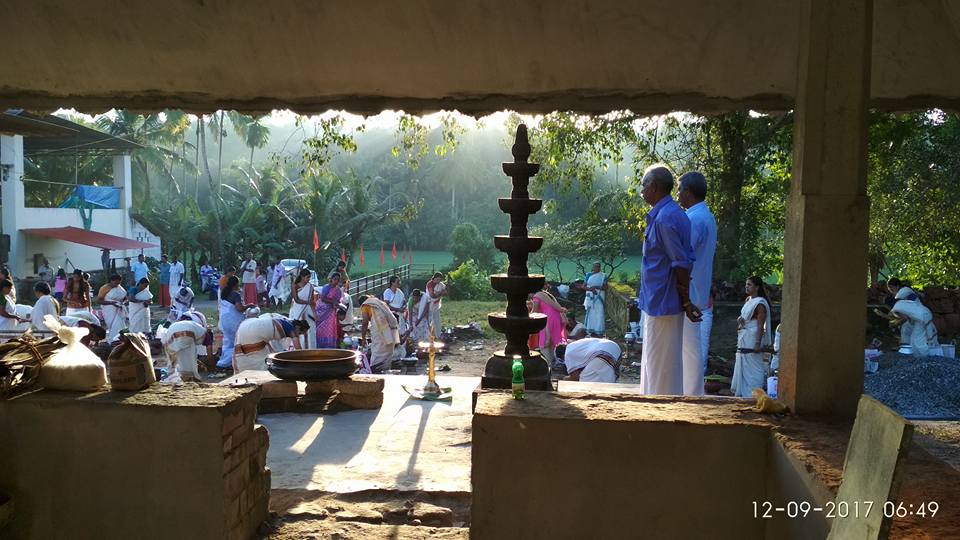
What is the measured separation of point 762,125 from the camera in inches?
530

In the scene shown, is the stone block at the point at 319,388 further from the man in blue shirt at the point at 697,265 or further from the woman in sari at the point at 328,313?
the woman in sari at the point at 328,313

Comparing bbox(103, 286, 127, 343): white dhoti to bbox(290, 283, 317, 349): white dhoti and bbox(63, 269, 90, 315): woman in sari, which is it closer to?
bbox(63, 269, 90, 315): woman in sari

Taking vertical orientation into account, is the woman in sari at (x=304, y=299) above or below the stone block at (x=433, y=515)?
above

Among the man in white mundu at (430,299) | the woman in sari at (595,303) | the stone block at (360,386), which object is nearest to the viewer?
the stone block at (360,386)

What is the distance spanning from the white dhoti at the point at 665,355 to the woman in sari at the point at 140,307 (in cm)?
1229

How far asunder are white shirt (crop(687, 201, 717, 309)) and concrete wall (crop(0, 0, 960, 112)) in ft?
3.59

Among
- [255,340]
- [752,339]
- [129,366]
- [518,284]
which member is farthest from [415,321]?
[129,366]

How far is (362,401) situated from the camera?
6.30 meters

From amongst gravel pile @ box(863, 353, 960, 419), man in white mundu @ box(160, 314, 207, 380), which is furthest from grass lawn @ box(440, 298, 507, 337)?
gravel pile @ box(863, 353, 960, 419)

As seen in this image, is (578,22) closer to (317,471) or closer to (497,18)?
(497,18)

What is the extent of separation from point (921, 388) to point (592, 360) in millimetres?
3913

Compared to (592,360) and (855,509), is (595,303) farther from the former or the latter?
(855,509)

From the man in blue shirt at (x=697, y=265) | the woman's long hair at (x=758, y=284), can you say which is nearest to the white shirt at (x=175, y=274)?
the woman's long hair at (x=758, y=284)

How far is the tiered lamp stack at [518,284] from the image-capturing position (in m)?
5.39
